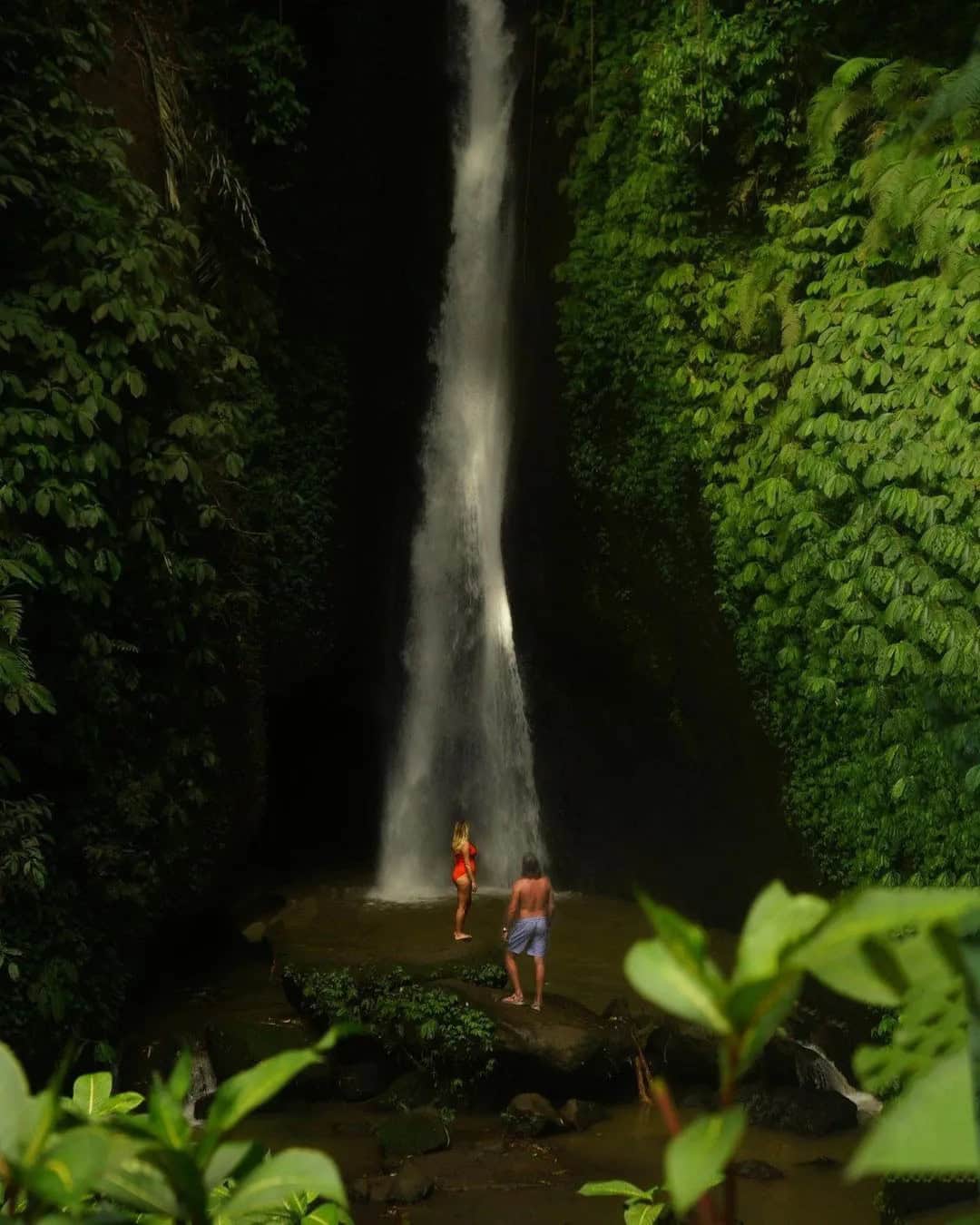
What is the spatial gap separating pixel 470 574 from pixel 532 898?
5617 mm

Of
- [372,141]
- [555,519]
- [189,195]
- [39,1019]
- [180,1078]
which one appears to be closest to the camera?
[180,1078]

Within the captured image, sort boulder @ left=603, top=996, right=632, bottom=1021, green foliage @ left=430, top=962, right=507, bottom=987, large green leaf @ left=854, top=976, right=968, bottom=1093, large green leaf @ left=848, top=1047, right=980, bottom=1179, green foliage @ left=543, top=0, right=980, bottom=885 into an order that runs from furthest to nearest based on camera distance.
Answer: green foliage @ left=430, top=962, right=507, bottom=987 < boulder @ left=603, top=996, right=632, bottom=1021 < green foliage @ left=543, top=0, right=980, bottom=885 < large green leaf @ left=854, top=976, right=968, bottom=1093 < large green leaf @ left=848, top=1047, right=980, bottom=1179

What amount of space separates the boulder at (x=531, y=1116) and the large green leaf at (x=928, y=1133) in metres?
7.31

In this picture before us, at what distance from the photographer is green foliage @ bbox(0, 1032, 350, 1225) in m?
0.86

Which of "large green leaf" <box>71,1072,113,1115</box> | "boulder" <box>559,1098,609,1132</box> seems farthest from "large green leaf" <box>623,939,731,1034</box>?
"boulder" <box>559,1098,609,1132</box>

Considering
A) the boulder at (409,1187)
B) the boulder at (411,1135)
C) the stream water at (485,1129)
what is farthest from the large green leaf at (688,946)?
the boulder at (411,1135)

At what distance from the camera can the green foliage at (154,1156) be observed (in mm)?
862

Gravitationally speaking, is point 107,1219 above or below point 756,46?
below

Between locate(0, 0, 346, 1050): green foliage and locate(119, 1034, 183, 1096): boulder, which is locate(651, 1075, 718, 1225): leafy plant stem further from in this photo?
locate(119, 1034, 183, 1096): boulder

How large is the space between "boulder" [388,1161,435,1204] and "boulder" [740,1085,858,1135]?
225 cm

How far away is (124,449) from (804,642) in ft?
15.7

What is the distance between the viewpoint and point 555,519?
11734 mm

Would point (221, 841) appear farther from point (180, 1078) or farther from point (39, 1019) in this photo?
point (180, 1078)

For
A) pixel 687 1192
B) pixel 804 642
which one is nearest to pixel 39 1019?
pixel 804 642
